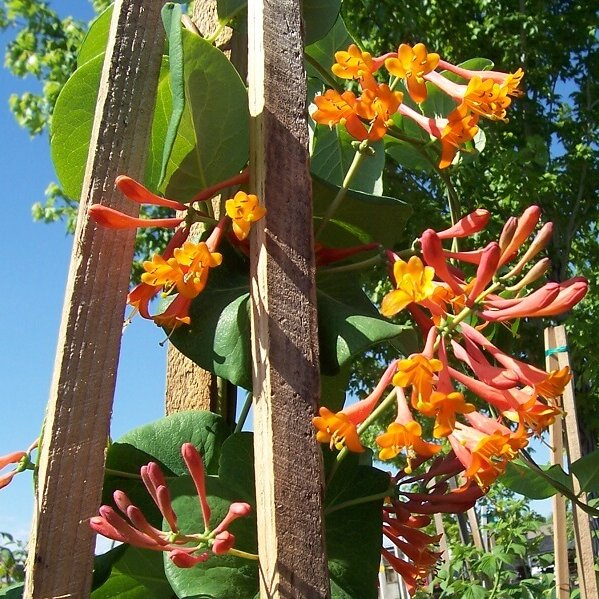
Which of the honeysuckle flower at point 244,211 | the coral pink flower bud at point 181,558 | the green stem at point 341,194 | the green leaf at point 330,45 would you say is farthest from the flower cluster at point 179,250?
the green leaf at point 330,45

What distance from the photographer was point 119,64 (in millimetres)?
663

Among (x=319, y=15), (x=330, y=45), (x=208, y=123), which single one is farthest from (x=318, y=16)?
(x=208, y=123)

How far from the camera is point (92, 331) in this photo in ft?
1.97

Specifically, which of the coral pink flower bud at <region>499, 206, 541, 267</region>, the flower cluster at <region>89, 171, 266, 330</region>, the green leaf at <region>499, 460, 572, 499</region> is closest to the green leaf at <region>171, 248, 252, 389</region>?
the flower cluster at <region>89, 171, 266, 330</region>

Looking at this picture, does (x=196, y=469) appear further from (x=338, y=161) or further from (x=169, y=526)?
(x=338, y=161)

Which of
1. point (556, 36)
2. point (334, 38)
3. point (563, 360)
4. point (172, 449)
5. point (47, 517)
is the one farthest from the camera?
point (556, 36)

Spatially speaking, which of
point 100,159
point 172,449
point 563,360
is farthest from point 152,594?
point 563,360

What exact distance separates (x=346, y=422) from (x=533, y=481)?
413 mm

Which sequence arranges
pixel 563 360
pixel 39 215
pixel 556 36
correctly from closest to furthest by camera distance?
pixel 563 360 → pixel 39 215 → pixel 556 36

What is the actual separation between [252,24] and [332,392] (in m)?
0.38

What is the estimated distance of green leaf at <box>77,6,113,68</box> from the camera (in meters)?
0.81

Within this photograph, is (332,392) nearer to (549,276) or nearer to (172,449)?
(172,449)

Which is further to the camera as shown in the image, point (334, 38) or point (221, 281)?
point (334, 38)

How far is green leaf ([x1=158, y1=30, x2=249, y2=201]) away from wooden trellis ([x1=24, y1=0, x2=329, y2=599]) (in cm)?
3
